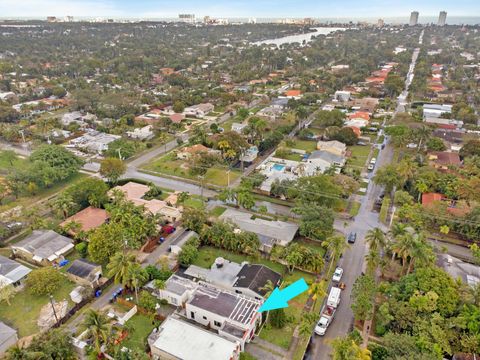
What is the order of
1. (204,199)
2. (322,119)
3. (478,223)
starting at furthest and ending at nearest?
(322,119) < (204,199) < (478,223)

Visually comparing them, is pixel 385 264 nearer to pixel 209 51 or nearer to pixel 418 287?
pixel 418 287

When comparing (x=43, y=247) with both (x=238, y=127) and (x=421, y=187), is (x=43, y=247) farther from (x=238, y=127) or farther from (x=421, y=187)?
(x=421, y=187)

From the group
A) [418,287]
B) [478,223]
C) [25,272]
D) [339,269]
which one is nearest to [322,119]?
[478,223]

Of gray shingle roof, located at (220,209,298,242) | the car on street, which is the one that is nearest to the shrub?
gray shingle roof, located at (220,209,298,242)

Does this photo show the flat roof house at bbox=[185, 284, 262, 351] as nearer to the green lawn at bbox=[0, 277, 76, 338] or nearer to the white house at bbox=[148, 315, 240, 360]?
the white house at bbox=[148, 315, 240, 360]

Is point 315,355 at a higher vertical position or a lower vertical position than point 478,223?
lower

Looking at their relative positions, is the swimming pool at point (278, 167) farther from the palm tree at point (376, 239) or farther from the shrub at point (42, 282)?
the shrub at point (42, 282)

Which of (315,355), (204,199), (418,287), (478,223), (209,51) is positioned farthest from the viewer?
(209,51)
